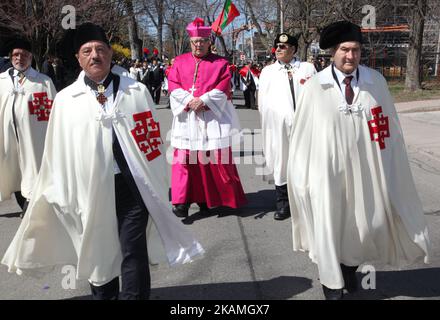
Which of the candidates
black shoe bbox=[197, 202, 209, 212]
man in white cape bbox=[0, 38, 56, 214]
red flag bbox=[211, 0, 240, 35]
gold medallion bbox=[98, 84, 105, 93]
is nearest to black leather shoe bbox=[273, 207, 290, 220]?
black shoe bbox=[197, 202, 209, 212]

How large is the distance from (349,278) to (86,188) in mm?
2043

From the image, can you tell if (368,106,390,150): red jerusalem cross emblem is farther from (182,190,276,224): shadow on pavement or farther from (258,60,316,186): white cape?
(182,190,276,224): shadow on pavement

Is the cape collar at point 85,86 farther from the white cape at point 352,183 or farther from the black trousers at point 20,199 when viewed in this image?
the black trousers at point 20,199

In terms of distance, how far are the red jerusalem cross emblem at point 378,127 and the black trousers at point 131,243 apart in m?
1.68

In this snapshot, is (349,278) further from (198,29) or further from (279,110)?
(198,29)

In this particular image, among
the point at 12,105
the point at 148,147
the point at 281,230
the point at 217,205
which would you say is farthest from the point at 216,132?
the point at 148,147

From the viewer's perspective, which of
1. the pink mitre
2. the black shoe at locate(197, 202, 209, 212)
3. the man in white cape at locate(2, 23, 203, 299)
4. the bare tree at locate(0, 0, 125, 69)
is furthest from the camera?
the bare tree at locate(0, 0, 125, 69)

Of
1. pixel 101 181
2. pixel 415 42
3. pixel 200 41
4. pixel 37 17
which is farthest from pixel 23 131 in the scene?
pixel 415 42

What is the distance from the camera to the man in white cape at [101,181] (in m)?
3.45

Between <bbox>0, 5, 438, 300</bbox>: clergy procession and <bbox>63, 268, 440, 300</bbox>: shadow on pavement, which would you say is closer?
<bbox>0, 5, 438, 300</bbox>: clergy procession

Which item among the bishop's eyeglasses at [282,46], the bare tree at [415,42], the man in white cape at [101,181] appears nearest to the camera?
the man in white cape at [101,181]

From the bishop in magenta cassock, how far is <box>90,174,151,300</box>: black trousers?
2.74m

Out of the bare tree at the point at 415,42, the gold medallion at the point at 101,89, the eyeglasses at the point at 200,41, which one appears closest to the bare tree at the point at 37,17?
the eyeglasses at the point at 200,41

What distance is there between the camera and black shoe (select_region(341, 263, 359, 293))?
409 cm
